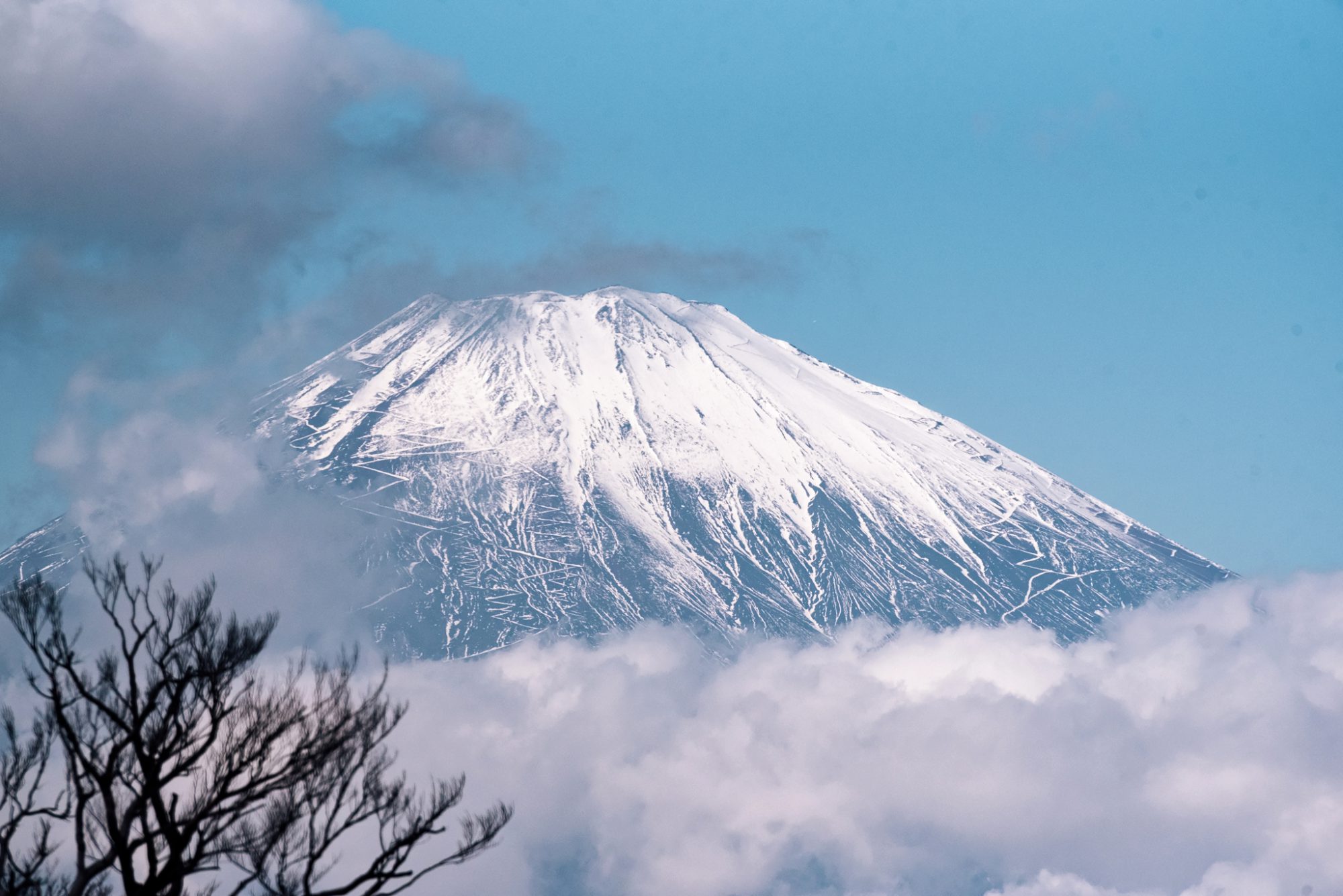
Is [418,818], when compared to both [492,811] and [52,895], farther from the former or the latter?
[52,895]

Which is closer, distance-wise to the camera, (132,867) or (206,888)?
(132,867)

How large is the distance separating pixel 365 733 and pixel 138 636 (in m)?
2.21

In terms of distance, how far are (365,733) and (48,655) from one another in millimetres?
2830

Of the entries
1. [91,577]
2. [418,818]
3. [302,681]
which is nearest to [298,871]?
[418,818]

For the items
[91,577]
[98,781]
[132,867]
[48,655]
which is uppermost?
[91,577]

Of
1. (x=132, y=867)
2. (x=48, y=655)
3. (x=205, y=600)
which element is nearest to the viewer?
(x=132, y=867)

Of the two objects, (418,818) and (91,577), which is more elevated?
(91,577)

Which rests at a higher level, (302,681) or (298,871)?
(302,681)

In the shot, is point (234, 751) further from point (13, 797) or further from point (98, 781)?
point (13, 797)

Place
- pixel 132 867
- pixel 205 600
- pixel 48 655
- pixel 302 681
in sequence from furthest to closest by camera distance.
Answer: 1. pixel 302 681
2. pixel 205 600
3. pixel 48 655
4. pixel 132 867

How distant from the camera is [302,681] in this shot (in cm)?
1498

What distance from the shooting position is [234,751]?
43.2ft

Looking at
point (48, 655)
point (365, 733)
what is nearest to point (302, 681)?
point (365, 733)

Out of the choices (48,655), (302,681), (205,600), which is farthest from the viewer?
(302,681)
